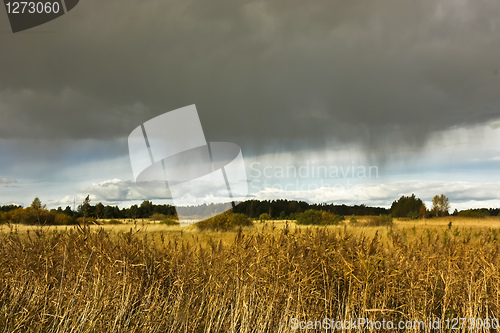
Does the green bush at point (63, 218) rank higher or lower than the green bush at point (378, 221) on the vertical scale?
higher

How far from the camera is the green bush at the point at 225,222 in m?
24.8

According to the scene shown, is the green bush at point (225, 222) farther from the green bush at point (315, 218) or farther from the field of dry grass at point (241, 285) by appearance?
the field of dry grass at point (241, 285)

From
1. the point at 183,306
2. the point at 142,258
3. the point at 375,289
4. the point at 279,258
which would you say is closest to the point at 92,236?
the point at 142,258

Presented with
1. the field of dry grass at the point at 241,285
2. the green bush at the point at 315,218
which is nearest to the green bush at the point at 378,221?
the green bush at the point at 315,218

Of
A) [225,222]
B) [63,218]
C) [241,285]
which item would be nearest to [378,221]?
[225,222]

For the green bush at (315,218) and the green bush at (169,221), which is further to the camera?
the green bush at (169,221)

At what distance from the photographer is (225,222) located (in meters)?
25.8

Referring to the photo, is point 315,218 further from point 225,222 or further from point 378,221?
point 225,222

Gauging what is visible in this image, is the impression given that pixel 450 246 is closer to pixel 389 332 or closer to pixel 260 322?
pixel 389 332

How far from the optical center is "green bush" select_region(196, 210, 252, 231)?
24.8 m

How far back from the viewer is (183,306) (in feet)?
19.6

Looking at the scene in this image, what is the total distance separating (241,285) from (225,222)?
2017cm

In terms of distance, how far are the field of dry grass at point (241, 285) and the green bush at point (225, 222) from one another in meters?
17.2

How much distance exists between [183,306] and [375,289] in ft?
10.2
